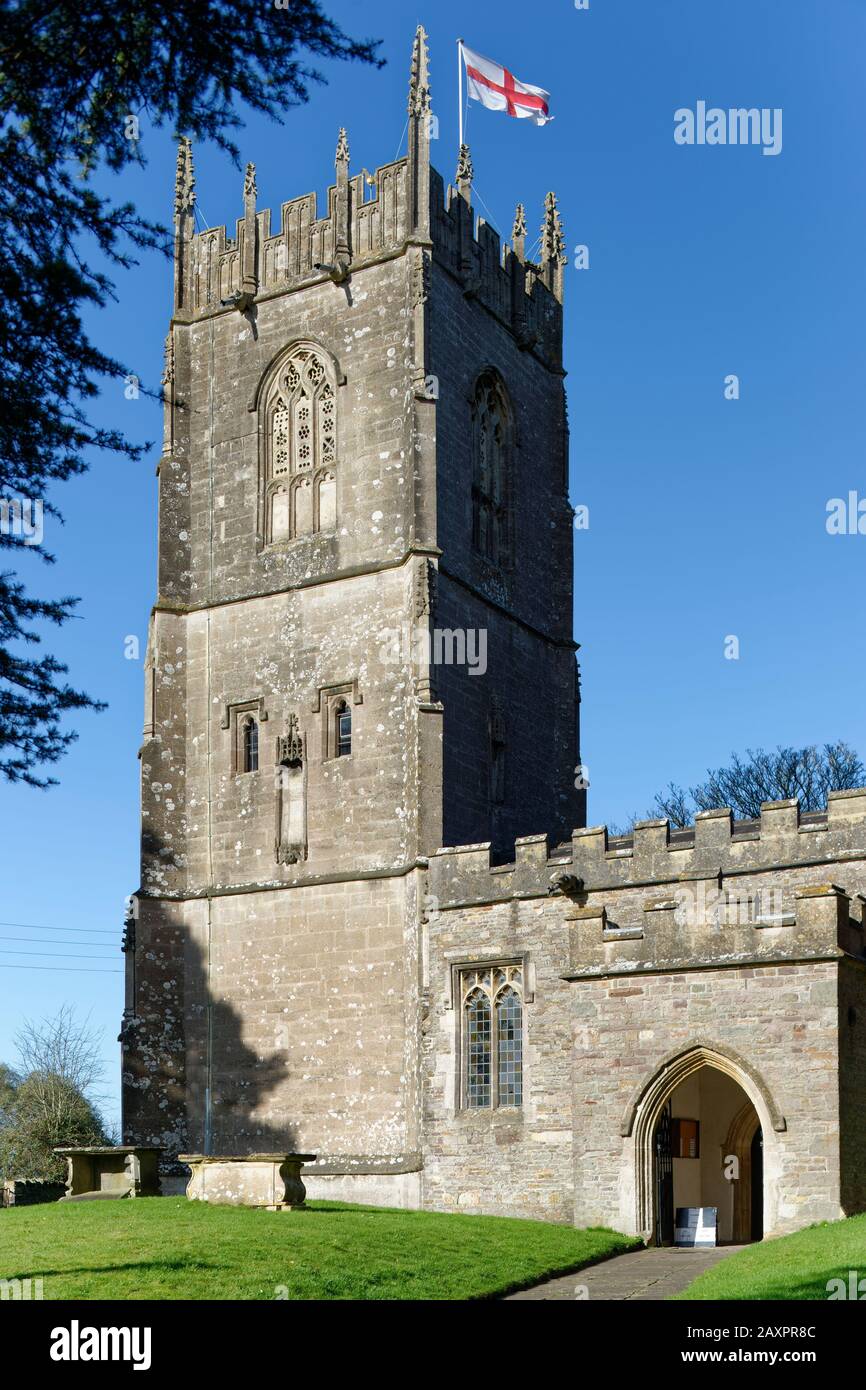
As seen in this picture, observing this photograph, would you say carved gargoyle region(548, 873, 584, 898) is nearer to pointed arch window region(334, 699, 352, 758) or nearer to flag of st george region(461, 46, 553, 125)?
pointed arch window region(334, 699, 352, 758)

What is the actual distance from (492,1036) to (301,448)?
38.8 ft

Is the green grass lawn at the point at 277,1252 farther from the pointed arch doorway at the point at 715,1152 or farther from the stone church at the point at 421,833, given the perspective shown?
the pointed arch doorway at the point at 715,1152

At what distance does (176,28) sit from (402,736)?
17.3 m

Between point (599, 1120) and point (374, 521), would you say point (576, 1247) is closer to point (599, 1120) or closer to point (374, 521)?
point (599, 1120)

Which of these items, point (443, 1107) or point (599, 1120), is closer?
point (599, 1120)

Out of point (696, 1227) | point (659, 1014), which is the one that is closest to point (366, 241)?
point (659, 1014)

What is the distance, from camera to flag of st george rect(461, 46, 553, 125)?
1270 inches

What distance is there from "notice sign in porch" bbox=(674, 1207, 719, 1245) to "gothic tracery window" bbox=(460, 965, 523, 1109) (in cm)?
408

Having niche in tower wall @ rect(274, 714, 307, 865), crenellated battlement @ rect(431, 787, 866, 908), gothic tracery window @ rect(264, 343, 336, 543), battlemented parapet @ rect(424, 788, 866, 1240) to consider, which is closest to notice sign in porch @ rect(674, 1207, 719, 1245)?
battlemented parapet @ rect(424, 788, 866, 1240)

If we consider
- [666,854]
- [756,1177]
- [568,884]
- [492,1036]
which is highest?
[666,854]

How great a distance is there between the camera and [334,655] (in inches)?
1175

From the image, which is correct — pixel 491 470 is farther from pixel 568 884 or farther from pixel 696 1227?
pixel 696 1227

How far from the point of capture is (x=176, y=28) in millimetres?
12211
